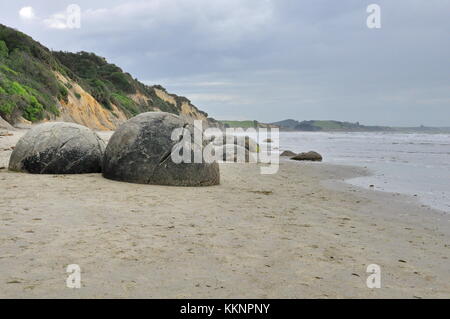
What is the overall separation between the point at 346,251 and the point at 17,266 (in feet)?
9.00

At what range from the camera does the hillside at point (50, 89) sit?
68.1 feet

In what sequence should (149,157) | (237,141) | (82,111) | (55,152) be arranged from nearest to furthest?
(149,157) < (55,152) < (237,141) < (82,111)

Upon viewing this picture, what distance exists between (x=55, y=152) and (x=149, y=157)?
188 cm

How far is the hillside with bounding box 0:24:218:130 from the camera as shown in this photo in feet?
68.1

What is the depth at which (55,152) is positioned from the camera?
7605 millimetres

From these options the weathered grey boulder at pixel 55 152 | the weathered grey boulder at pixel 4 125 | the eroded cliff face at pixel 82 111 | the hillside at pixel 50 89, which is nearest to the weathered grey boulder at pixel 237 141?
the hillside at pixel 50 89

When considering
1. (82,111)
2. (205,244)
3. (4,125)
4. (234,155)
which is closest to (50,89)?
(82,111)

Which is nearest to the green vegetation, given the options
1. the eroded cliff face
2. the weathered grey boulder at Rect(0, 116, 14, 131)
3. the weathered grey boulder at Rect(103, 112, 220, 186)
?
the eroded cliff face

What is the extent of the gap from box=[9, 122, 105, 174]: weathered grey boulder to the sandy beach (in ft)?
2.41

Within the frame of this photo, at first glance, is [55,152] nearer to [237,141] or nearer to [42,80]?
[237,141]

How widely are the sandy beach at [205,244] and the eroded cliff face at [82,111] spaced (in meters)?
22.9

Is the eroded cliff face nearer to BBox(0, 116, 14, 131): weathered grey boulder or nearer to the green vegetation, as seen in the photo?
the green vegetation
